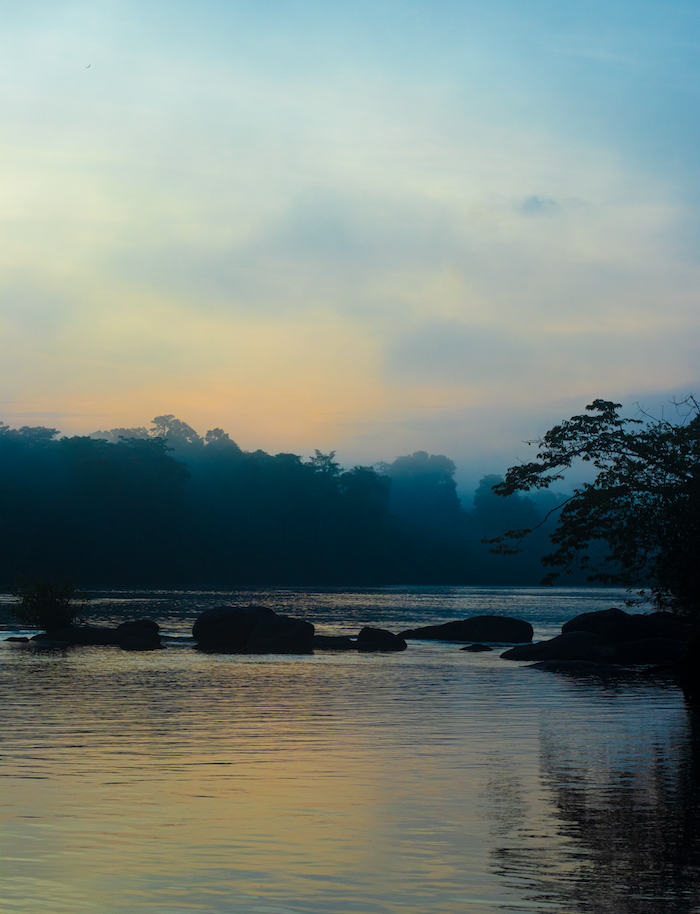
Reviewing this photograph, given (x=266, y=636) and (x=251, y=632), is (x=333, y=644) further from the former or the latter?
(x=251, y=632)

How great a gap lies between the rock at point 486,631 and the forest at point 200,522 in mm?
65254

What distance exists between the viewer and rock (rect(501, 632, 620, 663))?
35281mm

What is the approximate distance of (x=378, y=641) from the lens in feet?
132

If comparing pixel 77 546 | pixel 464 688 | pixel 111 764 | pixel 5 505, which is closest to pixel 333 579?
pixel 77 546

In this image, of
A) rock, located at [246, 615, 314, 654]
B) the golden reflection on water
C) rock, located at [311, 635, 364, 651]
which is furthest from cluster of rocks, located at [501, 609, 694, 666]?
the golden reflection on water

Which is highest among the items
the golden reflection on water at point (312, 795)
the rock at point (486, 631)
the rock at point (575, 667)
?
the golden reflection on water at point (312, 795)

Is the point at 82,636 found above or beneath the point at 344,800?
beneath

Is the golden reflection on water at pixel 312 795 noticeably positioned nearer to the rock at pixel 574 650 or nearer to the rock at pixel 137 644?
the rock at pixel 574 650

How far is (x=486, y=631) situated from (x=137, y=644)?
17.6 metres

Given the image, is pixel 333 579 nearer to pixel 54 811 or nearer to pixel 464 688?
pixel 464 688

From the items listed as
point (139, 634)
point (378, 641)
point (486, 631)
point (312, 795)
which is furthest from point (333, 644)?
point (312, 795)

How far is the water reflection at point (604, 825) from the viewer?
26.6ft

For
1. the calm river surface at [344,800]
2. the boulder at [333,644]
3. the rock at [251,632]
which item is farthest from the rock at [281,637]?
the calm river surface at [344,800]

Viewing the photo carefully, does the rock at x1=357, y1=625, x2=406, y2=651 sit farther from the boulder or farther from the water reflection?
the water reflection
